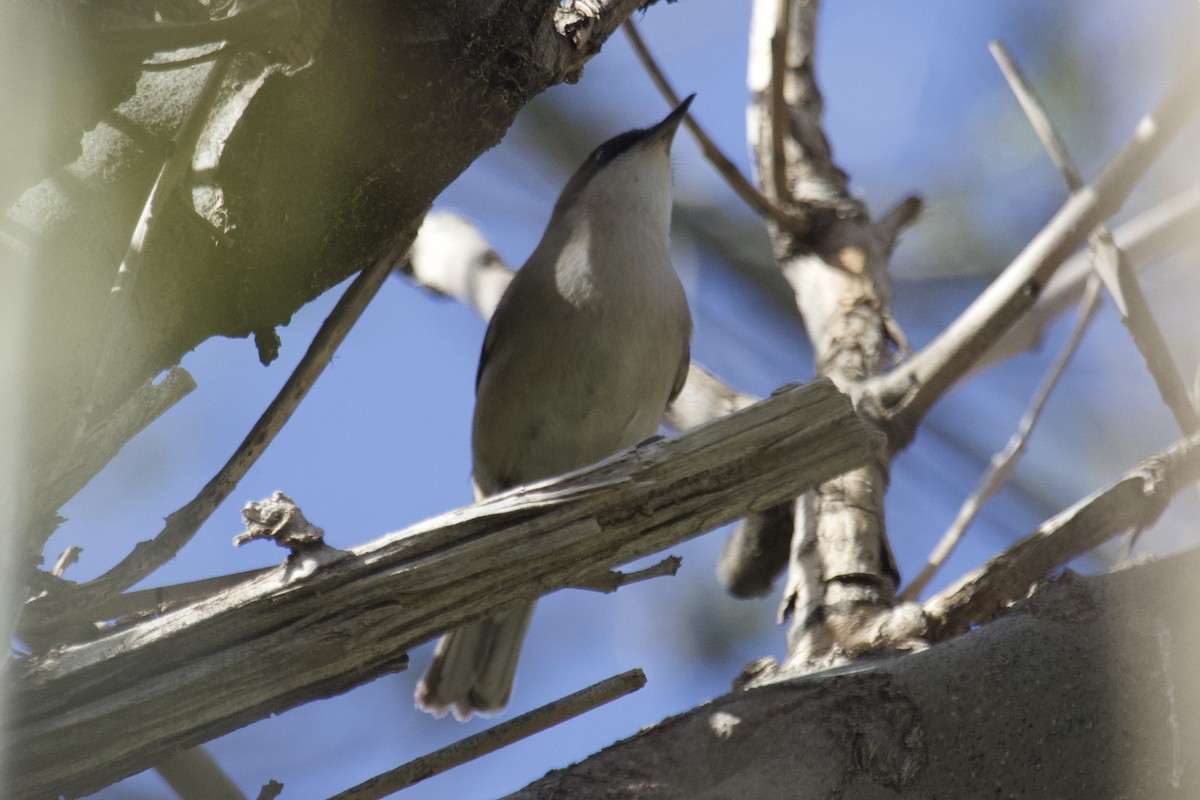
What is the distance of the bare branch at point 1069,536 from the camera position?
2111 mm

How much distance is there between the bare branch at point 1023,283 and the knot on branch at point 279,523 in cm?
188

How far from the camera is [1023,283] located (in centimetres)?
299

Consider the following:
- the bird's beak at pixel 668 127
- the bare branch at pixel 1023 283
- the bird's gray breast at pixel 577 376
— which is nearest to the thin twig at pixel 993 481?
the bare branch at pixel 1023 283

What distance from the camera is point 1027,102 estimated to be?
3.03 meters

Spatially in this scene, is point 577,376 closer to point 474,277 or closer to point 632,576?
point 474,277

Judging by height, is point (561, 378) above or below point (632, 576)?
above

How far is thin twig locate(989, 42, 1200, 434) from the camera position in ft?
8.27

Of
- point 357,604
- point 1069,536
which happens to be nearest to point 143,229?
point 357,604

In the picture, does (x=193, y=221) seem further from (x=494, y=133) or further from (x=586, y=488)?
(x=586, y=488)

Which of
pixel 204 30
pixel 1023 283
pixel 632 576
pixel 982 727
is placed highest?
pixel 1023 283

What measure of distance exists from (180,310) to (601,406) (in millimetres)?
1693

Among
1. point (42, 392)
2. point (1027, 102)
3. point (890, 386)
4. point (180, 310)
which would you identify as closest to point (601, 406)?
point (890, 386)

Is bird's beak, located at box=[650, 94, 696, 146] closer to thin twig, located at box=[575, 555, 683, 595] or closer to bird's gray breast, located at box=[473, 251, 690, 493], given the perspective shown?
bird's gray breast, located at box=[473, 251, 690, 493]

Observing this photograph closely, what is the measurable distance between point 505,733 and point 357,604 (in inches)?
11.8
